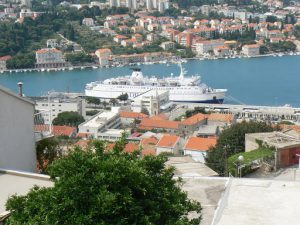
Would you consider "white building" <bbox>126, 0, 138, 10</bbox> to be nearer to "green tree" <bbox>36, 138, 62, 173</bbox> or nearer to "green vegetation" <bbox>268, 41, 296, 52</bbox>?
"green vegetation" <bbox>268, 41, 296, 52</bbox>

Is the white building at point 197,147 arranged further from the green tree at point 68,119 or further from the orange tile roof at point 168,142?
the green tree at point 68,119

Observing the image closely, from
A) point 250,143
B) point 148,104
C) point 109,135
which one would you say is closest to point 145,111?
point 148,104

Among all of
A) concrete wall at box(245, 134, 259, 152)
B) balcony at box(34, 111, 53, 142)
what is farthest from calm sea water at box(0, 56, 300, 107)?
balcony at box(34, 111, 53, 142)

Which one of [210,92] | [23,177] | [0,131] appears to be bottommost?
[210,92]

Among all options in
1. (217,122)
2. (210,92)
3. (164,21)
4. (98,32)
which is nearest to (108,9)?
(164,21)

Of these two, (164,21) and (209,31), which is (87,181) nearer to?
(209,31)

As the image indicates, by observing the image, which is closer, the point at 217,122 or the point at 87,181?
the point at 87,181
